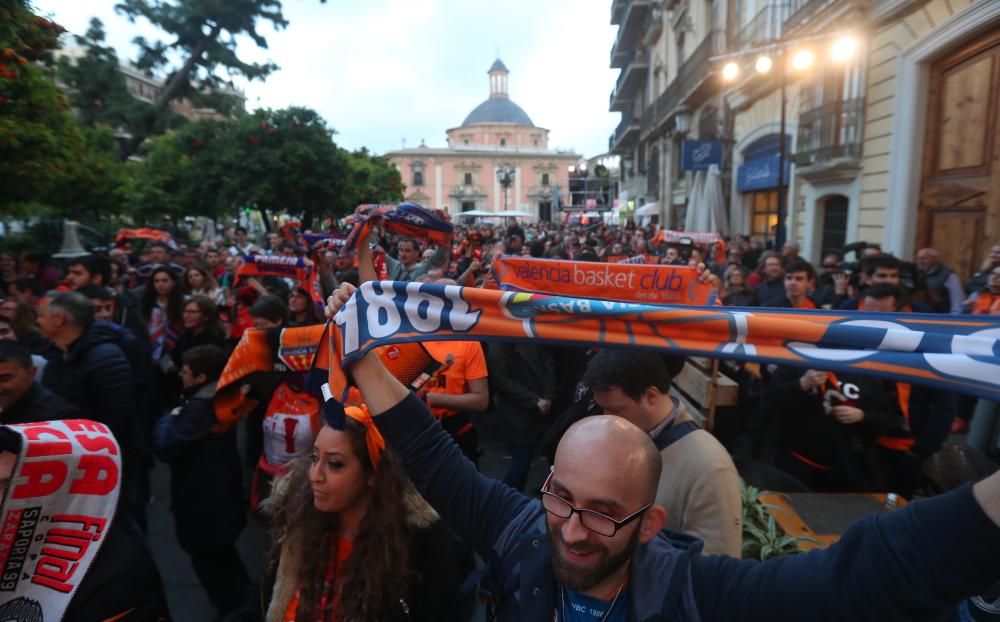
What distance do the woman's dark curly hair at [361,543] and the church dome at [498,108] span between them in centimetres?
9730

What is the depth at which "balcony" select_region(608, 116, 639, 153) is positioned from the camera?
1391 inches

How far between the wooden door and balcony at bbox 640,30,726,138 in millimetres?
7511

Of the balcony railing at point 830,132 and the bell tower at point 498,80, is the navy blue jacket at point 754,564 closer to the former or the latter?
the balcony railing at point 830,132

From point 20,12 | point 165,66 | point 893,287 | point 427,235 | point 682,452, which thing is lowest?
point 682,452

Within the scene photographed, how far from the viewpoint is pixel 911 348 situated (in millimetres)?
1271

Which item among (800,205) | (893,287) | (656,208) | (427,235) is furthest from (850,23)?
(656,208)

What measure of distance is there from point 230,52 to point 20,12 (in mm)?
15921

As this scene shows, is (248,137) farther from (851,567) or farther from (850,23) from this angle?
(851,567)

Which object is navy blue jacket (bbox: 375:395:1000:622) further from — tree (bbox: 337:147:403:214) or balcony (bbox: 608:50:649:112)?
balcony (bbox: 608:50:649:112)

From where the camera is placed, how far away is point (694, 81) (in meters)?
19.1

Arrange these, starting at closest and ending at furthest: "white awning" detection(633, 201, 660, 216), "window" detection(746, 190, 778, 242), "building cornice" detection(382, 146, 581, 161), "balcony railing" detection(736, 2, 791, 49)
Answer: "balcony railing" detection(736, 2, 791, 49) < "window" detection(746, 190, 778, 242) < "white awning" detection(633, 201, 660, 216) < "building cornice" detection(382, 146, 581, 161)

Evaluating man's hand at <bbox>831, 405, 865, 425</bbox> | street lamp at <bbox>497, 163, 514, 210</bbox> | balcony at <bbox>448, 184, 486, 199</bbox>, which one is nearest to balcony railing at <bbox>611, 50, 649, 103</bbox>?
street lamp at <bbox>497, 163, 514, 210</bbox>

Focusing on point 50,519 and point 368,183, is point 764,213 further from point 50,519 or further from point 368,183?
point 368,183

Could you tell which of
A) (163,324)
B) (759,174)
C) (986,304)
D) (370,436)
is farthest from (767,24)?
(370,436)
